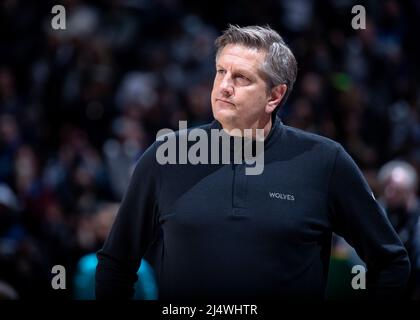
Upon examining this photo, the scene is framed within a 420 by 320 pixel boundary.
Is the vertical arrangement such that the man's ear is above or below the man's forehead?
below

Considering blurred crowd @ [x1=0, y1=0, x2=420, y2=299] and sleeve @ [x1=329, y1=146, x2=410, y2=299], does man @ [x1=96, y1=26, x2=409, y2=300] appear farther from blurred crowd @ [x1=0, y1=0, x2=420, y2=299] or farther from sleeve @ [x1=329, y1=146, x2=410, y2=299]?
blurred crowd @ [x1=0, y1=0, x2=420, y2=299]

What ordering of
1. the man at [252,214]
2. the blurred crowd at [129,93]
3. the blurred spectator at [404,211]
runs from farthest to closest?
the blurred crowd at [129,93], the blurred spectator at [404,211], the man at [252,214]

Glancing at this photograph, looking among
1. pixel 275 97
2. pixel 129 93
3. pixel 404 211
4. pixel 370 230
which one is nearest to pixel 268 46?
pixel 275 97

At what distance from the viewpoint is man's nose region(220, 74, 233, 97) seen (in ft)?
8.91

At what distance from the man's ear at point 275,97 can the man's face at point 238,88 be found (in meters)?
0.05

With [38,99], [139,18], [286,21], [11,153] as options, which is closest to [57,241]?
[11,153]

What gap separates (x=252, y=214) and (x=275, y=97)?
0.42 metres

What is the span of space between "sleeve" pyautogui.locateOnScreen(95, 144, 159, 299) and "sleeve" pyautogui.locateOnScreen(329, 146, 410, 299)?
548 mm

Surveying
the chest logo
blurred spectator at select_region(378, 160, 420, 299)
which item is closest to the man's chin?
the chest logo

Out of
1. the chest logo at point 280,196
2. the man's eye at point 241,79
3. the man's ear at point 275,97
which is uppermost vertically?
the man's eye at point 241,79

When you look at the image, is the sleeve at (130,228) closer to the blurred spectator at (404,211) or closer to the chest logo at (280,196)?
the chest logo at (280,196)

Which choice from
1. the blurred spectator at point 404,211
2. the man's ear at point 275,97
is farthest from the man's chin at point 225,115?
the blurred spectator at point 404,211

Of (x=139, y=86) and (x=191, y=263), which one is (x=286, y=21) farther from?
(x=191, y=263)

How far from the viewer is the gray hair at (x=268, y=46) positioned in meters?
Answer: 2.74
